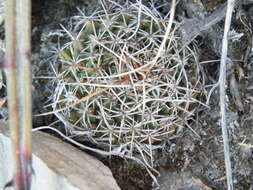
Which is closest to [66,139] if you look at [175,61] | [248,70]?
[175,61]

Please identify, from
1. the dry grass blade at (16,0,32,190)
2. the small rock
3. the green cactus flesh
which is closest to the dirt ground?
the small rock

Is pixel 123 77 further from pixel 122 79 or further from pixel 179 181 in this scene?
pixel 179 181

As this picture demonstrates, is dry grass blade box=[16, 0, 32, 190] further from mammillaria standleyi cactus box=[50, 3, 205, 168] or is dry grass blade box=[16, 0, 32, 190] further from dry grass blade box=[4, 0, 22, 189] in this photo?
mammillaria standleyi cactus box=[50, 3, 205, 168]

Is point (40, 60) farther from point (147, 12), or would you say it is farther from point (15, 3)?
point (15, 3)

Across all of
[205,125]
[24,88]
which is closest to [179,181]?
[205,125]

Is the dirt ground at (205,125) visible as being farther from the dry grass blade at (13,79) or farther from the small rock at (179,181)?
the dry grass blade at (13,79)

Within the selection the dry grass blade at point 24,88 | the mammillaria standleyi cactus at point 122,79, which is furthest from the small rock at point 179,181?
the dry grass blade at point 24,88

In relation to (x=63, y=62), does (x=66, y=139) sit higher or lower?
lower
